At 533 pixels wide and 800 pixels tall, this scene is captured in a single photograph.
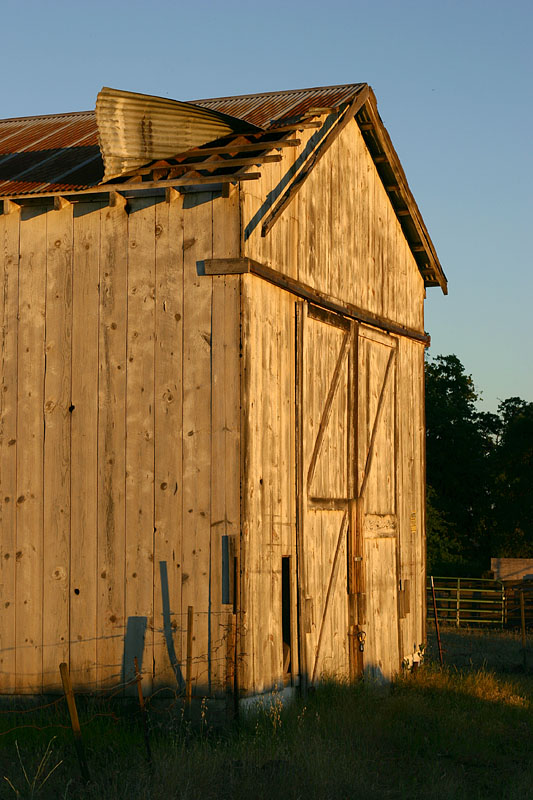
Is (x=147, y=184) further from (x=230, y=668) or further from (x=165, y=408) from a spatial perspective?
(x=230, y=668)

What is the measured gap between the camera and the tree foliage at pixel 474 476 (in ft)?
174

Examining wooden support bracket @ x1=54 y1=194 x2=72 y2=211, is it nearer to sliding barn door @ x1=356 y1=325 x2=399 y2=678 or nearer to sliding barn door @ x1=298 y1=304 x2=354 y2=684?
sliding barn door @ x1=298 y1=304 x2=354 y2=684

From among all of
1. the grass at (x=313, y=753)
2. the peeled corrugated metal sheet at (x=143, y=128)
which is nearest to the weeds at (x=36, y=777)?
the grass at (x=313, y=753)

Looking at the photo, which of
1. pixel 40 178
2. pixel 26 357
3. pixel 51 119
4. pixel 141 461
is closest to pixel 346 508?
pixel 141 461

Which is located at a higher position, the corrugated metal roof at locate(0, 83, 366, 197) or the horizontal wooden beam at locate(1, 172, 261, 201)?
the corrugated metal roof at locate(0, 83, 366, 197)

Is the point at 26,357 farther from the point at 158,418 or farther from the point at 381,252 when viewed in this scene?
the point at 381,252

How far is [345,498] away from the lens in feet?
48.1

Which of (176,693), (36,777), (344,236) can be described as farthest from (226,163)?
(36,777)

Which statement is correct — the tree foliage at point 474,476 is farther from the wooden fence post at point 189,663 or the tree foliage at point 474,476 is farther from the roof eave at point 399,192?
the wooden fence post at point 189,663

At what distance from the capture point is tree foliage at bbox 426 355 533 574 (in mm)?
53188

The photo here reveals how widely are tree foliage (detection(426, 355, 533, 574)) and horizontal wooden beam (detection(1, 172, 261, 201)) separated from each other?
4096cm

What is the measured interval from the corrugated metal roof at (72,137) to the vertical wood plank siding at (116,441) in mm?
555

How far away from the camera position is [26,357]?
1226cm

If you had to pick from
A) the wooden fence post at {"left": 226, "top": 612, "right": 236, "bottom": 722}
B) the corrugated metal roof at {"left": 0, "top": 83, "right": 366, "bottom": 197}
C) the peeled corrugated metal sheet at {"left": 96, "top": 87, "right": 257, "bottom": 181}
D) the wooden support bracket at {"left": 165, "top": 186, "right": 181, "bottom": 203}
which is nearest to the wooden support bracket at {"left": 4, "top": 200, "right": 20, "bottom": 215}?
the corrugated metal roof at {"left": 0, "top": 83, "right": 366, "bottom": 197}
